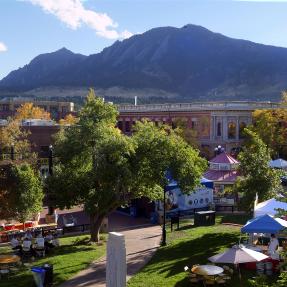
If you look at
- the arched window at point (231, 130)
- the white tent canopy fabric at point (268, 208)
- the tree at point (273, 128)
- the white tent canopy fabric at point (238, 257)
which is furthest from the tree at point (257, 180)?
the arched window at point (231, 130)

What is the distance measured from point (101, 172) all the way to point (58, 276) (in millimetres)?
5900

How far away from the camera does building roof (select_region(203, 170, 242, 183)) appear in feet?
134

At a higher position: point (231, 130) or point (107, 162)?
point (231, 130)

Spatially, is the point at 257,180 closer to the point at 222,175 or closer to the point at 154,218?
the point at 154,218

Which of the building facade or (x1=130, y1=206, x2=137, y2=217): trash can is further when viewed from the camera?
the building facade

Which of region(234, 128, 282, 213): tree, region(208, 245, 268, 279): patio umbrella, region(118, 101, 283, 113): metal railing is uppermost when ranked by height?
region(118, 101, 283, 113): metal railing

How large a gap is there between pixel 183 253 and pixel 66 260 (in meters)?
5.31

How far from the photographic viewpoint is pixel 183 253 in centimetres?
2277

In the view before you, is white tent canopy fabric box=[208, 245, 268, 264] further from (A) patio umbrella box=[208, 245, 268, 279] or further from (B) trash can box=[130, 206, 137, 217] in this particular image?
(B) trash can box=[130, 206, 137, 217]

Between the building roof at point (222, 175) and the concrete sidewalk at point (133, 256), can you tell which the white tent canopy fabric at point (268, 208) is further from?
the building roof at point (222, 175)

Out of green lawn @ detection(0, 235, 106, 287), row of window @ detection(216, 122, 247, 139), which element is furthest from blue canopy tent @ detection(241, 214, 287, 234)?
row of window @ detection(216, 122, 247, 139)

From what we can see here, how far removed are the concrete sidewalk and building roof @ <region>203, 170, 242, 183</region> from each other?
10.8 m

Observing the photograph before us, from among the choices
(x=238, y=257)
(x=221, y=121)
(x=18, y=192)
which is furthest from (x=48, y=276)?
(x=221, y=121)

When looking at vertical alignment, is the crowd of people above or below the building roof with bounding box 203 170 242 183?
below
